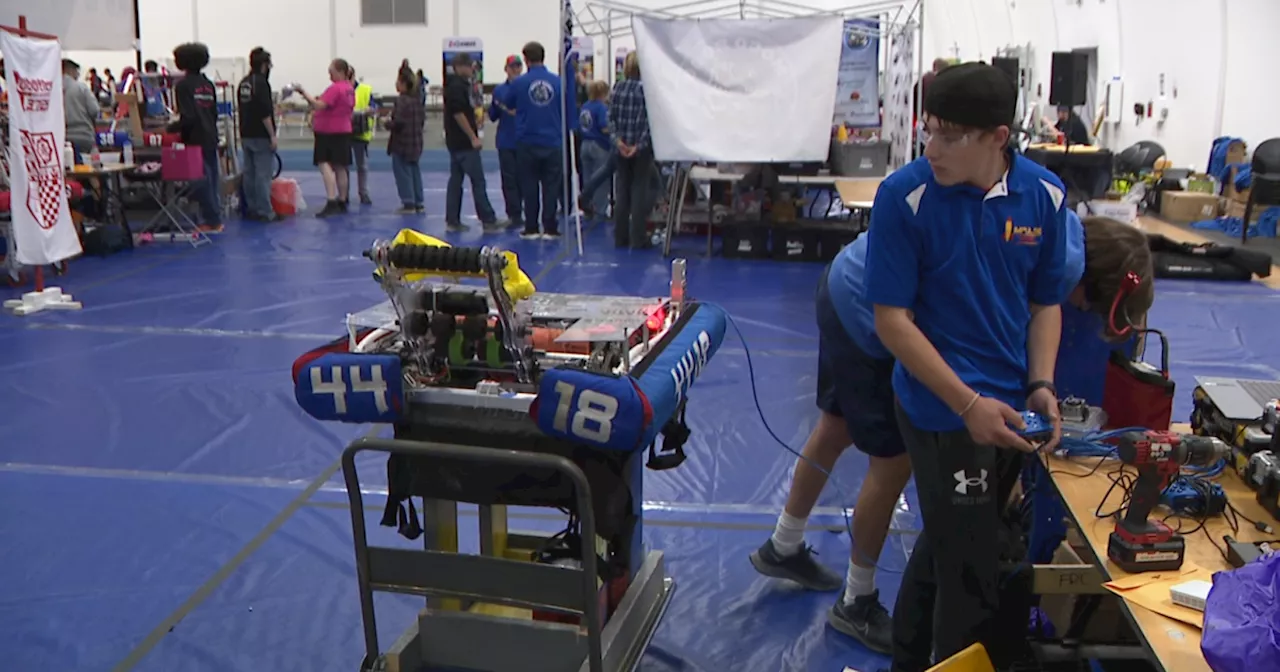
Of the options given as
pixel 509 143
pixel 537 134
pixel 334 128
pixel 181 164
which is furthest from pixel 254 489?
pixel 334 128

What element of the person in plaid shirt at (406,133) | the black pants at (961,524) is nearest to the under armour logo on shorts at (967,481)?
the black pants at (961,524)

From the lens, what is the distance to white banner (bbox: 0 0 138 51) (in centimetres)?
918

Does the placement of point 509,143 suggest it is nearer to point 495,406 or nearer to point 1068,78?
point 1068,78

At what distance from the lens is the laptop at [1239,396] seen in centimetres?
211

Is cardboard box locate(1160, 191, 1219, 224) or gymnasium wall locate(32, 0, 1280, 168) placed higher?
gymnasium wall locate(32, 0, 1280, 168)

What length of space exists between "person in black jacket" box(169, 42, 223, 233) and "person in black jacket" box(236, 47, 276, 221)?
1.29 feet

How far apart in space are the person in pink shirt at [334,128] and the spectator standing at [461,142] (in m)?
1.30

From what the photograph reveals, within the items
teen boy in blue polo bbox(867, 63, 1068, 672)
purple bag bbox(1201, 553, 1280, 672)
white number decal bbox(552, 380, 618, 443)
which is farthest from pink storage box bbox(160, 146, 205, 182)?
purple bag bbox(1201, 553, 1280, 672)

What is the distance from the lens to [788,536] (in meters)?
2.95

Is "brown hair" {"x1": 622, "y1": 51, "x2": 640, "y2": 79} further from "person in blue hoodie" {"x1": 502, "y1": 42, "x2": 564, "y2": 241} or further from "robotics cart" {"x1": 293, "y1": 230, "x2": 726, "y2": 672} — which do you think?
"robotics cart" {"x1": 293, "y1": 230, "x2": 726, "y2": 672}

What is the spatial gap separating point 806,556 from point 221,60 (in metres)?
20.3

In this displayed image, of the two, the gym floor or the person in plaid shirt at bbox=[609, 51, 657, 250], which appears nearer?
the gym floor

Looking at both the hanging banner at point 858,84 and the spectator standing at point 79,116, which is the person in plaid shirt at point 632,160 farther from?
the spectator standing at point 79,116

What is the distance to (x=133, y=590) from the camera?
287 centimetres
